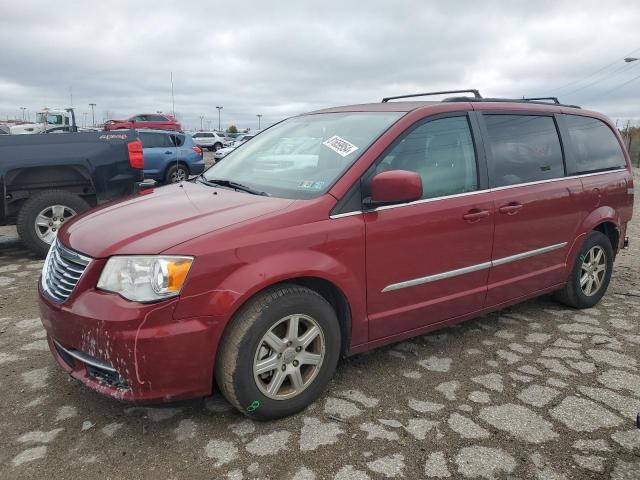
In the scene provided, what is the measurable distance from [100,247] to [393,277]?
160 centimetres

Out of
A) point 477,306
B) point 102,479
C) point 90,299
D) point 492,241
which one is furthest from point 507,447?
point 90,299

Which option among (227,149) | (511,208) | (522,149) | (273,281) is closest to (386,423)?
(273,281)

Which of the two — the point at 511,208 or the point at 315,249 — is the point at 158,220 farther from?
the point at 511,208

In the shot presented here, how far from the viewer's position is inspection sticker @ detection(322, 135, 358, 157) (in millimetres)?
3160

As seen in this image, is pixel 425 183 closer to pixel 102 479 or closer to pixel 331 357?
pixel 331 357

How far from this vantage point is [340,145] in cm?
327

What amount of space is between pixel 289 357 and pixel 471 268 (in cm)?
144

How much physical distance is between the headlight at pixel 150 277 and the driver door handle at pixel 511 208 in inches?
86.9

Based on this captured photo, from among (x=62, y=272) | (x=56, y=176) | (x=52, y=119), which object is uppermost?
(x=52, y=119)

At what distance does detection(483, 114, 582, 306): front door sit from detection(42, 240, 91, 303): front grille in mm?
2587

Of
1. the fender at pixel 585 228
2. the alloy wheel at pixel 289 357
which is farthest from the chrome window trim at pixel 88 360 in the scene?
the fender at pixel 585 228

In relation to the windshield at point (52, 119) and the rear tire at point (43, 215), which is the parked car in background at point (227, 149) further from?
the windshield at point (52, 119)

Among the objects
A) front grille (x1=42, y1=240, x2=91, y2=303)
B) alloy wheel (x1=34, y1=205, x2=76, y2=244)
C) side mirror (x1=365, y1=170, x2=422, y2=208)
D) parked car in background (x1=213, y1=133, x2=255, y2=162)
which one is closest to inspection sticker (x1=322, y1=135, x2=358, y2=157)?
side mirror (x1=365, y1=170, x2=422, y2=208)

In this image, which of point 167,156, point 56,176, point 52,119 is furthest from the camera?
point 52,119
